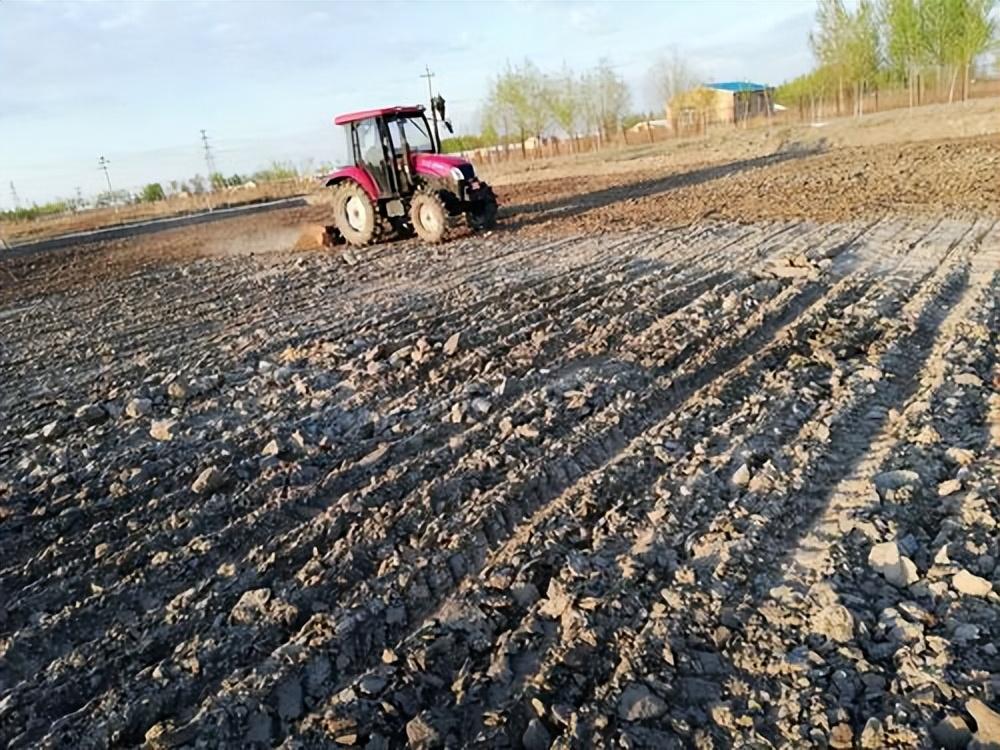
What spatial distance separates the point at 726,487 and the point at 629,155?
104 ft

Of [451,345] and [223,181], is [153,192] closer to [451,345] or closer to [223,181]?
[223,181]

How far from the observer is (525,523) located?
3316mm

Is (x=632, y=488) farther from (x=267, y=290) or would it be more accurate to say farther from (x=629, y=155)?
(x=629, y=155)

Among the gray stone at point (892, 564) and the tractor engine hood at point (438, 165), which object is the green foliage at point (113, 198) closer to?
the tractor engine hood at point (438, 165)

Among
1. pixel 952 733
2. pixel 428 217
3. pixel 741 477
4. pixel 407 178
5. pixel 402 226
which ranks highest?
pixel 407 178

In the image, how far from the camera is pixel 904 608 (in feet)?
8.26

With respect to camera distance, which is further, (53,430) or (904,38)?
(904,38)

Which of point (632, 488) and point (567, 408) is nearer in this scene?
point (632, 488)

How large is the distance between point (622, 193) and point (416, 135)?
7.67 meters

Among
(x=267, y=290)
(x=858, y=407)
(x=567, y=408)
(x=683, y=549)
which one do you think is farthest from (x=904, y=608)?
(x=267, y=290)

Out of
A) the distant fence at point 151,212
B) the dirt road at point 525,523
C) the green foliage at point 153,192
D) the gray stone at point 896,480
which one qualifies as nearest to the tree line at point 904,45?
the distant fence at point 151,212

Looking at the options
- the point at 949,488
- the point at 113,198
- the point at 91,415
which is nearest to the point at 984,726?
the point at 949,488

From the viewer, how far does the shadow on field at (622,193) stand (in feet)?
48.6

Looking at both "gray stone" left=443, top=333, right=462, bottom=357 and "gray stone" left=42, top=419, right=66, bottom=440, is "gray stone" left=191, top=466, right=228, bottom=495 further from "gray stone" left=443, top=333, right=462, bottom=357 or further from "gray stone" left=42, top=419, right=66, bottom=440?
"gray stone" left=443, top=333, right=462, bottom=357
